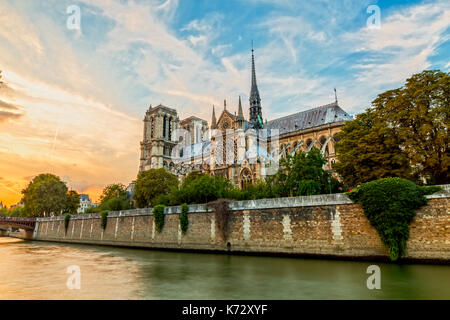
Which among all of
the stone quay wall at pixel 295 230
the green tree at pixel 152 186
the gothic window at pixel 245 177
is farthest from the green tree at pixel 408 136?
the green tree at pixel 152 186

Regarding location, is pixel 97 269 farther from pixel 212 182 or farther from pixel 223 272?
pixel 212 182

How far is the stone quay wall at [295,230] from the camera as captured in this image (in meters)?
11.7

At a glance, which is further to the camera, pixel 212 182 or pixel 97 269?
pixel 212 182

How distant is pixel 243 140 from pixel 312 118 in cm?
1149

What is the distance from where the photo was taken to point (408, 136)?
1529 centimetres

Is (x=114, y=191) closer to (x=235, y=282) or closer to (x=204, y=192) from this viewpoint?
(x=204, y=192)

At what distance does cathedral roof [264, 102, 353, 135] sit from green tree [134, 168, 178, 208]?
70.1ft

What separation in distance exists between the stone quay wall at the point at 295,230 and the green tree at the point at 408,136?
378cm

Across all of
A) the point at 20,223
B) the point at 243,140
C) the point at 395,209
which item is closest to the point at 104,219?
the point at 243,140

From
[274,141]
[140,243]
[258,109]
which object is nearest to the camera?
[140,243]

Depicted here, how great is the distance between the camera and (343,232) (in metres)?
13.6

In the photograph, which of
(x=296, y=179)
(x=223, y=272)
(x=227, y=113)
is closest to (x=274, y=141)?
(x=227, y=113)

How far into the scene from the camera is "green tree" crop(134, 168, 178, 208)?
112ft
